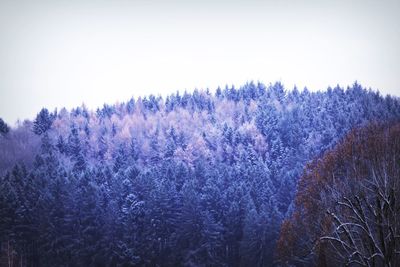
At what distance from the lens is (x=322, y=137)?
7119 centimetres

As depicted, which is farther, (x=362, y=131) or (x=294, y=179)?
(x=294, y=179)

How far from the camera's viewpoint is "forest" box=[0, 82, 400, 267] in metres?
23.2

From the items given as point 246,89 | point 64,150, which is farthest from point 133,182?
point 246,89

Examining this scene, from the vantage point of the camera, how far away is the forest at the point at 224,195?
76.3 ft

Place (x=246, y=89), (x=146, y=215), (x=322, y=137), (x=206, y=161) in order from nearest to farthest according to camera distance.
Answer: (x=146, y=215)
(x=322, y=137)
(x=206, y=161)
(x=246, y=89)

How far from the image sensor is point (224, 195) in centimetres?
5250

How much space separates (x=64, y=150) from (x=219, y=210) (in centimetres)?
4634

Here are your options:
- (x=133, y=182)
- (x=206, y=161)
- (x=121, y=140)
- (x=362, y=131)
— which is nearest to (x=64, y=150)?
(x=121, y=140)


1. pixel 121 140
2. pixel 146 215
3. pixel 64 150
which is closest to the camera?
pixel 146 215

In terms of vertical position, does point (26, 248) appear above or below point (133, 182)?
below

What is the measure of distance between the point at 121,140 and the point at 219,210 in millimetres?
50019

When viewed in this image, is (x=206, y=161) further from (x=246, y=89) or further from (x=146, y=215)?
(x=246, y=89)

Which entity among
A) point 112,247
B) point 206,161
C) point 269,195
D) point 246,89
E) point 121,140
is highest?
point 246,89

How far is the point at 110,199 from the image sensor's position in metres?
55.9
